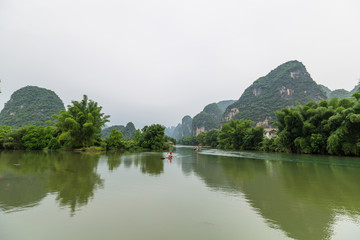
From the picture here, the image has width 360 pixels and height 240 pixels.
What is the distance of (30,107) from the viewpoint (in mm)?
77250

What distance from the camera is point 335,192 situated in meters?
6.69

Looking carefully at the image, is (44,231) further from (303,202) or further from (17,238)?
(303,202)

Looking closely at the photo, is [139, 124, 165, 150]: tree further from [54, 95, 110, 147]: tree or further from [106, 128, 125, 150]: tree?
[54, 95, 110, 147]: tree

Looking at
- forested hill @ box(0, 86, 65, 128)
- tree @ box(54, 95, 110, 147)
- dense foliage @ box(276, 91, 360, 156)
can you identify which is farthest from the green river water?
forested hill @ box(0, 86, 65, 128)

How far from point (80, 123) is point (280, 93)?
117622 mm

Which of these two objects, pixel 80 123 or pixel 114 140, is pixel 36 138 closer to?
pixel 80 123

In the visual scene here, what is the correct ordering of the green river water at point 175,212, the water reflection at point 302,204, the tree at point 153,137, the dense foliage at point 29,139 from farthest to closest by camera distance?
the tree at point 153,137, the dense foliage at point 29,139, the water reflection at point 302,204, the green river water at point 175,212

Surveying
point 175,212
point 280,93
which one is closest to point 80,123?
point 175,212

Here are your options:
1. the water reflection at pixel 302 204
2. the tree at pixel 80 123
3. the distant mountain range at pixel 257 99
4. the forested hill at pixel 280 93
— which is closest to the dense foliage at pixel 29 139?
the tree at pixel 80 123

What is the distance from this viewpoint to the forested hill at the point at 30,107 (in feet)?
235

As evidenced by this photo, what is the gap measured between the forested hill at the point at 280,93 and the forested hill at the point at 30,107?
109130 millimetres

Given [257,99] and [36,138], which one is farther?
[257,99]

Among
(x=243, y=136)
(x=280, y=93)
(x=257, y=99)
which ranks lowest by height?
(x=243, y=136)

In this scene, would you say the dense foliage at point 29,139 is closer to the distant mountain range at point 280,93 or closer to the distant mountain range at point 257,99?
the distant mountain range at point 257,99
